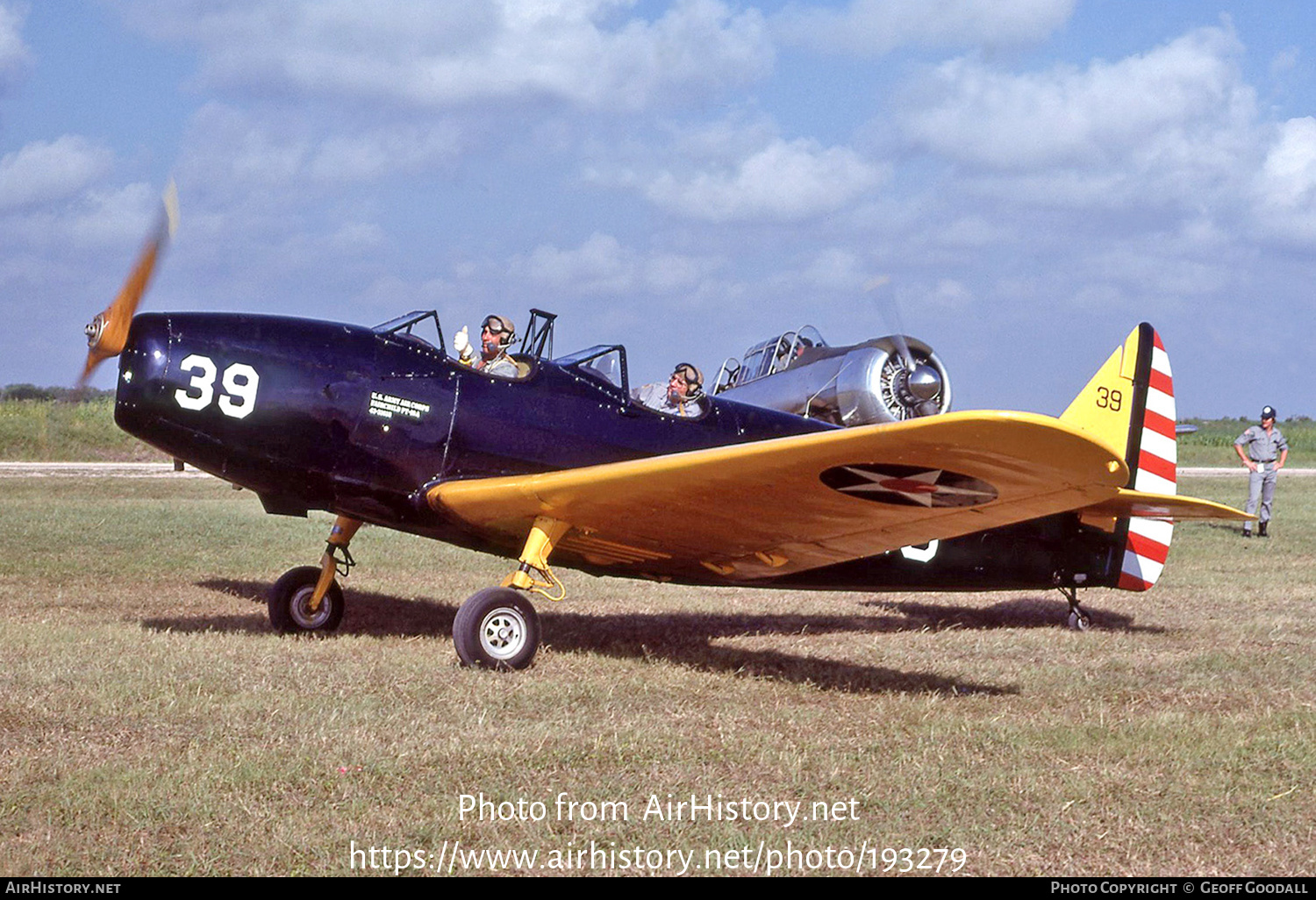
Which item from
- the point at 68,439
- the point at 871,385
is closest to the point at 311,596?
the point at 871,385

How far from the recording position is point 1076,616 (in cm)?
939

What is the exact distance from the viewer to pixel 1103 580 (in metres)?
9.38

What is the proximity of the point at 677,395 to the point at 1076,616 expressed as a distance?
3.72m

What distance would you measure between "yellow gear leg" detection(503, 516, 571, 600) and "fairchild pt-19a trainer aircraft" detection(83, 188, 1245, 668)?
0.5 inches

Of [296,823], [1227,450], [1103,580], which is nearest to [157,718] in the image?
[296,823]

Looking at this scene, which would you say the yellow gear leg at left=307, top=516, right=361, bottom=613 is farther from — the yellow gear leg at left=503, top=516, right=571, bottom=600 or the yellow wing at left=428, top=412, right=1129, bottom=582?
the yellow gear leg at left=503, top=516, right=571, bottom=600

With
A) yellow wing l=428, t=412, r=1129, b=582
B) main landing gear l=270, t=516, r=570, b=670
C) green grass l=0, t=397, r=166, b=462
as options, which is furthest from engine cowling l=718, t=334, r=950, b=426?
green grass l=0, t=397, r=166, b=462

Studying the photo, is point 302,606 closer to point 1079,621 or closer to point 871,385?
point 1079,621

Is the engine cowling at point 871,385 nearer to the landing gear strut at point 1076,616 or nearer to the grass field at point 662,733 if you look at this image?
the grass field at point 662,733

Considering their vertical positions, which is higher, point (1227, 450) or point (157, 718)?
point (1227, 450)

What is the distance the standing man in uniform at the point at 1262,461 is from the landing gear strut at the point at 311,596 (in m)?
13.9

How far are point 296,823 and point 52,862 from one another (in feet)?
2.36

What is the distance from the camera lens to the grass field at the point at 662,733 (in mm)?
4004
